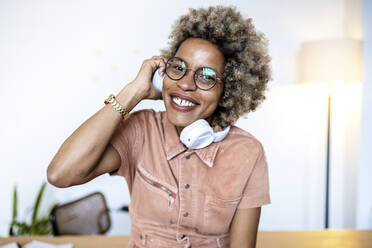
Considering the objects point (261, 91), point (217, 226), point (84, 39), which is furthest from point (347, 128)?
point (84, 39)

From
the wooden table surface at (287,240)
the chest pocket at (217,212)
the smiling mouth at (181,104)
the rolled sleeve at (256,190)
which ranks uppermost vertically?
the smiling mouth at (181,104)

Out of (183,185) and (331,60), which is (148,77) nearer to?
(183,185)

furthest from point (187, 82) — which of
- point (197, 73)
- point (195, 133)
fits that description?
point (195, 133)

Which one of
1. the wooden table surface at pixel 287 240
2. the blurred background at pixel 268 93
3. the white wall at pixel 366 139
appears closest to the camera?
the wooden table surface at pixel 287 240

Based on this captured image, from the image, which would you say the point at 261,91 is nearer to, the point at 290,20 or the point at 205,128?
the point at 205,128

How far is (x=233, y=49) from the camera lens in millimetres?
986

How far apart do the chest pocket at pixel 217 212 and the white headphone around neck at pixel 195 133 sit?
0.18 meters

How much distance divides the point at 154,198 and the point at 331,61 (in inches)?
54.6

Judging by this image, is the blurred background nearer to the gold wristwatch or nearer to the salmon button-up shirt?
the salmon button-up shirt

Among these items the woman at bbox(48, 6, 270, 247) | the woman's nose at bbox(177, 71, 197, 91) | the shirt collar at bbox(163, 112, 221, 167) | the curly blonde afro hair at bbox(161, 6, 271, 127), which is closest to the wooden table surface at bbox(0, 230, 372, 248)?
the woman at bbox(48, 6, 270, 247)

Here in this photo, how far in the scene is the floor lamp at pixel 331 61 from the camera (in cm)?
177

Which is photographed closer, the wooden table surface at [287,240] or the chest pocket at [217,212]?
the chest pocket at [217,212]

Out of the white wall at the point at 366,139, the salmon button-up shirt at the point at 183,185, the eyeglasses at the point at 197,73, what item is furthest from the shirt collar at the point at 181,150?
the white wall at the point at 366,139

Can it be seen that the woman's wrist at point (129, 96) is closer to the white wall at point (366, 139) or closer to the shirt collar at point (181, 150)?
the shirt collar at point (181, 150)
